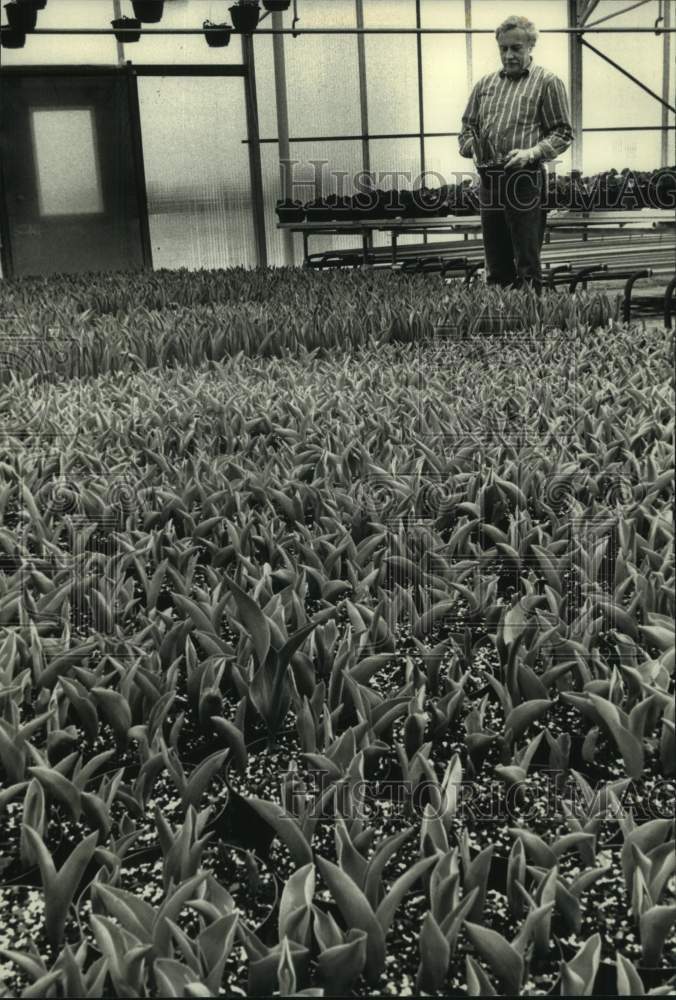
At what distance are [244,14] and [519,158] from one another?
18.7 feet

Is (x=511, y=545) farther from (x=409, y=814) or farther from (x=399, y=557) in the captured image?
(x=409, y=814)

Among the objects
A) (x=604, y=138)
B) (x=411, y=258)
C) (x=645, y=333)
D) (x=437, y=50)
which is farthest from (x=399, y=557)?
(x=604, y=138)

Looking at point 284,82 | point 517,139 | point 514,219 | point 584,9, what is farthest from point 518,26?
point 584,9

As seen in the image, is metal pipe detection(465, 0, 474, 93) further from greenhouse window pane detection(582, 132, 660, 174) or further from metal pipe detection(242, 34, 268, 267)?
metal pipe detection(242, 34, 268, 267)

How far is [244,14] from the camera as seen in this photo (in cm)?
1055

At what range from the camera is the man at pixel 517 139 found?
6.24 meters

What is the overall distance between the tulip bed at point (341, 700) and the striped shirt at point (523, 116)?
4.22m

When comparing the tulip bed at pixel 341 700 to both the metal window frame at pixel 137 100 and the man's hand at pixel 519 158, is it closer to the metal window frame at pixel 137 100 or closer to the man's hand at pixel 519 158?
the man's hand at pixel 519 158

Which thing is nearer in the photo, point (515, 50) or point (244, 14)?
point (515, 50)

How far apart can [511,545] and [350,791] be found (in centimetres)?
76

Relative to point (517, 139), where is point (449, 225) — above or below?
below

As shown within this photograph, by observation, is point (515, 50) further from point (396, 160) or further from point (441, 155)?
point (441, 155)

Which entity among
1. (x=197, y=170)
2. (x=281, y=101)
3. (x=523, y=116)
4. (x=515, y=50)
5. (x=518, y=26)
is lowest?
(x=523, y=116)

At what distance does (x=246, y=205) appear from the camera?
1481cm
